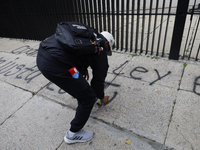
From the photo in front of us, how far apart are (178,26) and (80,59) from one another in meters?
2.62

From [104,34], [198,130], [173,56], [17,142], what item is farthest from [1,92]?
[173,56]

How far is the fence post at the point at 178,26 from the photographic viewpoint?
3076mm

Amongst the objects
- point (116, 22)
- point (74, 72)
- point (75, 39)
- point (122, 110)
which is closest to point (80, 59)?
point (74, 72)

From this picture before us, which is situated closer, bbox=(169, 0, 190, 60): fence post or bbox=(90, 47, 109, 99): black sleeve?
bbox=(90, 47, 109, 99): black sleeve

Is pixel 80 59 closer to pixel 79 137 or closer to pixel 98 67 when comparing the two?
pixel 98 67

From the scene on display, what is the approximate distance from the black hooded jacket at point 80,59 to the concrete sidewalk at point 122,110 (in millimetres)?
650

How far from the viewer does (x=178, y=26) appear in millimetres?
3299

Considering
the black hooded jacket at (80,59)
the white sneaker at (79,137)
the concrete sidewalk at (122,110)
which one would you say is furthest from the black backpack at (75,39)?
the concrete sidewalk at (122,110)

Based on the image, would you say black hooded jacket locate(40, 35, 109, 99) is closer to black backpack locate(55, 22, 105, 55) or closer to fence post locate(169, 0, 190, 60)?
black backpack locate(55, 22, 105, 55)

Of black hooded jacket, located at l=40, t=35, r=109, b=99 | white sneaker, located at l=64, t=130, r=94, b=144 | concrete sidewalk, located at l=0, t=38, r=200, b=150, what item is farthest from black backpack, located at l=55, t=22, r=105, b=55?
concrete sidewalk, located at l=0, t=38, r=200, b=150

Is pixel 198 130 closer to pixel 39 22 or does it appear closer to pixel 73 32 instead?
pixel 73 32

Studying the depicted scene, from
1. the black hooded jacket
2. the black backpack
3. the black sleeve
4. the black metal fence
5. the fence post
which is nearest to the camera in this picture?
the black backpack

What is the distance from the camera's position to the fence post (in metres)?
3.08

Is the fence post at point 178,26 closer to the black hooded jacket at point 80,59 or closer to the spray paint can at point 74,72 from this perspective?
the black hooded jacket at point 80,59
